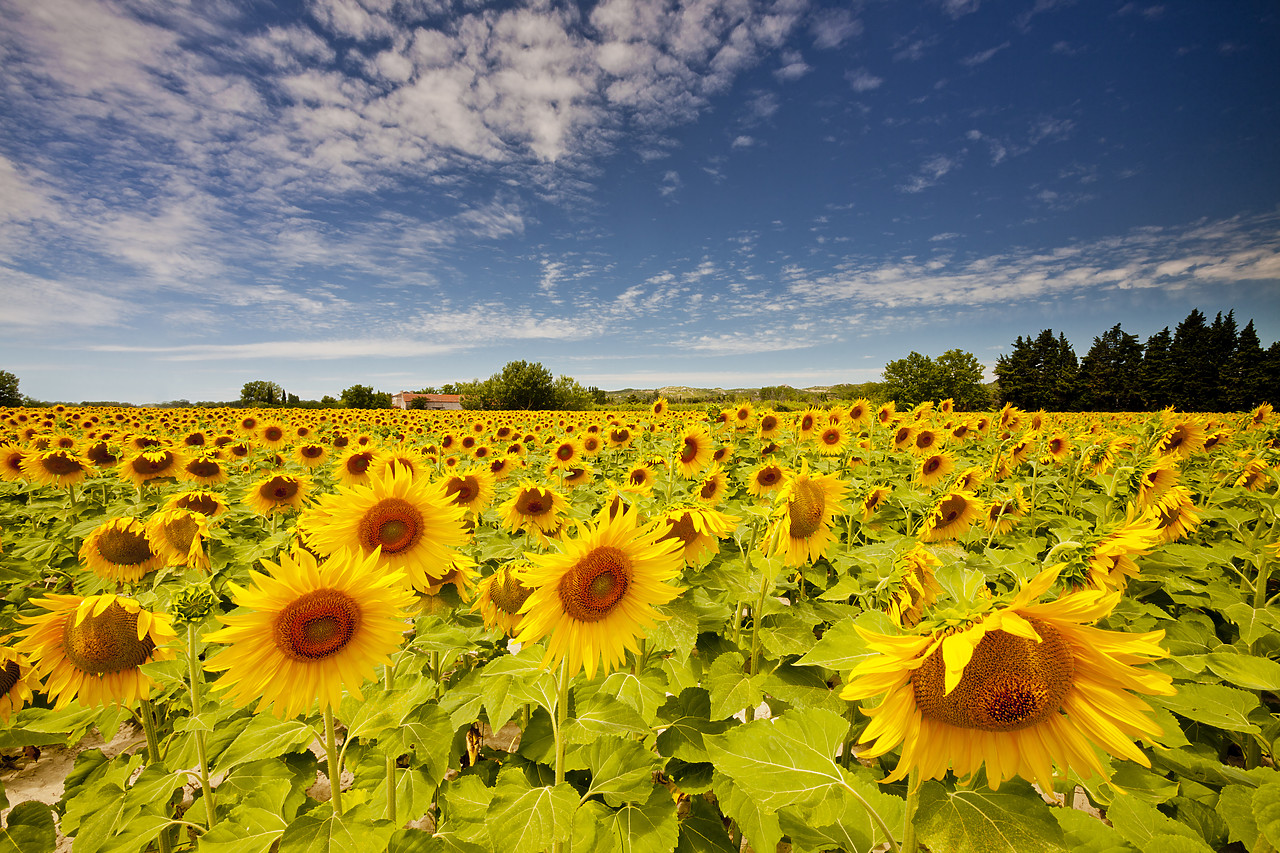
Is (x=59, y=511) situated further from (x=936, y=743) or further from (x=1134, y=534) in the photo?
(x=1134, y=534)

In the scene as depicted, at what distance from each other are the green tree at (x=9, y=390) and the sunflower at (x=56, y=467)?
35816 millimetres

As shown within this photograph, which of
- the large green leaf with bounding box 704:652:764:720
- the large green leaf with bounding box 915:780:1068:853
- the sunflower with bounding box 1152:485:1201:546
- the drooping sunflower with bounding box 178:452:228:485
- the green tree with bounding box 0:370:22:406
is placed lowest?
the large green leaf with bounding box 704:652:764:720

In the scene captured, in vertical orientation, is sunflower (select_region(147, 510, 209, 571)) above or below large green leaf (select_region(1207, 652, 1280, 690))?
above

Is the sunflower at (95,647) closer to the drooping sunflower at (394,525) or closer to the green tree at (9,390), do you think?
the drooping sunflower at (394,525)

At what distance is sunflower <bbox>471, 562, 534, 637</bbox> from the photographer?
2658 mm

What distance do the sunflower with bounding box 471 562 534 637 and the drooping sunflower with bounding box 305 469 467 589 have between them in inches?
21.3

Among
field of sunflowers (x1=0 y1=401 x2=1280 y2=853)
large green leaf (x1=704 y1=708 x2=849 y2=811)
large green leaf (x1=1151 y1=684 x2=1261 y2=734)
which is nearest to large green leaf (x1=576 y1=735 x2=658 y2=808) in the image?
field of sunflowers (x1=0 y1=401 x2=1280 y2=853)

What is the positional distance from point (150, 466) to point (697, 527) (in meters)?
6.87

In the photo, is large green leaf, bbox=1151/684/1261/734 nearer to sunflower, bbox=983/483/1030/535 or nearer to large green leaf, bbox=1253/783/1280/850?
large green leaf, bbox=1253/783/1280/850

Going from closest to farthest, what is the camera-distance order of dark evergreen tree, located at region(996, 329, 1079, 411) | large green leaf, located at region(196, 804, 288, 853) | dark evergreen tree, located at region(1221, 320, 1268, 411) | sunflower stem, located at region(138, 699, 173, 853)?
large green leaf, located at region(196, 804, 288, 853) → sunflower stem, located at region(138, 699, 173, 853) → dark evergreen tree, located at region(1221, 320, 1268, 411) → dark evergreen tree, located at region(996, 329, 1079, 411)

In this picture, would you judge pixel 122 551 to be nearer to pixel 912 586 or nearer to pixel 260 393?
pixel 912 586

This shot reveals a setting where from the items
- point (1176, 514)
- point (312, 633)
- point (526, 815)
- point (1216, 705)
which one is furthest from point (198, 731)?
point (1176, 514)

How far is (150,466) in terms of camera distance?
5.49 meters

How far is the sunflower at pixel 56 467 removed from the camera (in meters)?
5.56
